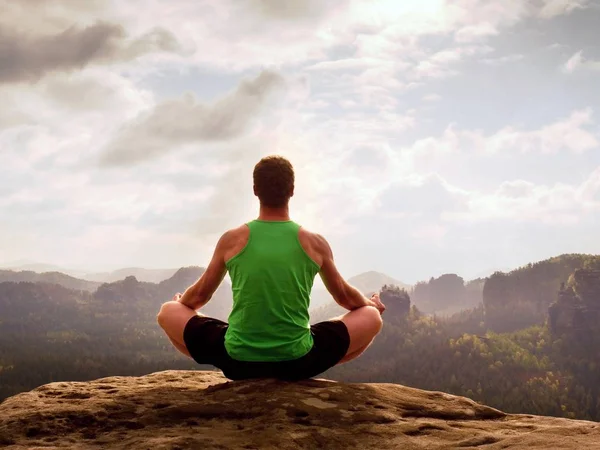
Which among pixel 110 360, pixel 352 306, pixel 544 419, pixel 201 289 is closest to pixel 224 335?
pixel 201 289

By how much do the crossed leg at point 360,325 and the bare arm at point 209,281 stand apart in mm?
1970

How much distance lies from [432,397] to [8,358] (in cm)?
21706

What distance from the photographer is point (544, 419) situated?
736 centimetres

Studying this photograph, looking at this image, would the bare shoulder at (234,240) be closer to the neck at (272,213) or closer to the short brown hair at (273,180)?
the neck at (272,213)

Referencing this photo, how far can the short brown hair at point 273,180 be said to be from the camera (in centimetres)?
747

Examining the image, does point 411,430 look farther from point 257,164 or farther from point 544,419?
point 257,164

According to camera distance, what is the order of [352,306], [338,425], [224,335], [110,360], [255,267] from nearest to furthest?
[338,425]
[255,267]
[224,335]
[352,306]
[110,360]

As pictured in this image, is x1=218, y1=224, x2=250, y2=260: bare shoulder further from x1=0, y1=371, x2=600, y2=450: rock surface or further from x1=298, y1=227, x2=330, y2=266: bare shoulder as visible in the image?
x1=0, y1=371, x2=600, y2=450: rock surface

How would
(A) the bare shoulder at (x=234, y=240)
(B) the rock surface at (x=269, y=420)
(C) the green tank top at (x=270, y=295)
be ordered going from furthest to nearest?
(A) the bare shoulder at (x=234, y=240), (C) the green tank top at (x=270, y=295), (B) the rock surface at (x=269, y=420)

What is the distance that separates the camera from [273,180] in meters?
7.48

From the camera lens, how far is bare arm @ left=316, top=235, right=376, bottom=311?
7.72m

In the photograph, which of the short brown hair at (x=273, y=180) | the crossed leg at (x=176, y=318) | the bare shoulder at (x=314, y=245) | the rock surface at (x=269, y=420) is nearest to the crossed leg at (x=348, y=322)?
the crossed leg at (x=176, y=318)

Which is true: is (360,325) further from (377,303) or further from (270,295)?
(270,295)

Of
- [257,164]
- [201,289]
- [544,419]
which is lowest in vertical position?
[544,419]
